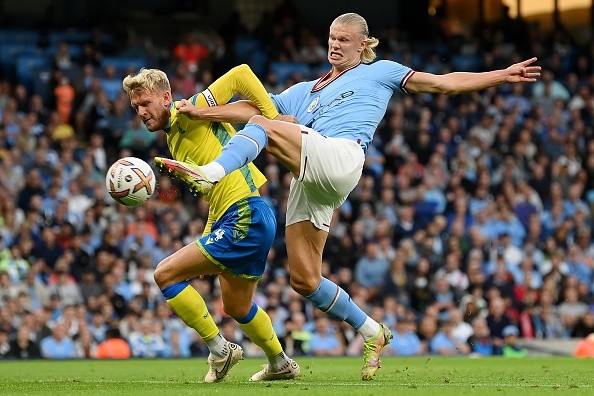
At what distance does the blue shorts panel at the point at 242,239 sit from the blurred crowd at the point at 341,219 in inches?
287

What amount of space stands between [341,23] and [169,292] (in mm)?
2332

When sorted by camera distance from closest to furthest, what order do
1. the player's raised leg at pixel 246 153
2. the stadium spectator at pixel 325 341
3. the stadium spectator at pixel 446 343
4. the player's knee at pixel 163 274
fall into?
the player's raised leg at pixel 246 153
the player's knee at pixel 163 274
the stadium spectator at pixel 325 341
the stadium spectator at pixel 446 343

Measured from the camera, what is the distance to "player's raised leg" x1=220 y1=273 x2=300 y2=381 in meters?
9.35

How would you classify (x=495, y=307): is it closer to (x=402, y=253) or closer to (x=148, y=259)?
(x=402, y=253)

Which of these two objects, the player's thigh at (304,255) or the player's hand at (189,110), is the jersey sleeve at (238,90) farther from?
the player's thigh at (304,255)

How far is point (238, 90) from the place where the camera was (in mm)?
9453

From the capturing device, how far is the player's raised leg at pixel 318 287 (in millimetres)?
9219

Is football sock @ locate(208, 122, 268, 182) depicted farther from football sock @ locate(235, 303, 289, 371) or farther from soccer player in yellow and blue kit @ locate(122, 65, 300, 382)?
football sock @ locate(235, 303, 289, 371)

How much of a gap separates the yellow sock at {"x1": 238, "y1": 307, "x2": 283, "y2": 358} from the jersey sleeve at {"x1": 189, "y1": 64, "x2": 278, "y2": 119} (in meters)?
1.50

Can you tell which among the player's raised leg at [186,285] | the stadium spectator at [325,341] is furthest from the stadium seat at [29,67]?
the player's raised leg at [186,285]

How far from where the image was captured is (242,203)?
933cm

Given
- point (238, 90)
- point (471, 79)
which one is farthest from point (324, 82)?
point (471, 79)

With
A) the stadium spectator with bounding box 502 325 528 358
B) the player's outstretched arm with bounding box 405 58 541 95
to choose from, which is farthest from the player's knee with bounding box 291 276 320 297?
the stadium spectator with bounding box 502 325 528 358

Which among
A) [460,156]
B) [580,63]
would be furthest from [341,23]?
[580,63]
